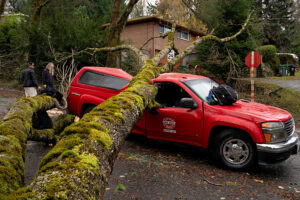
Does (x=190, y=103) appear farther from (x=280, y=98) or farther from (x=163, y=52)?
(x=280, y=98)

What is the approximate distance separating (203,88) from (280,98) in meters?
8.75

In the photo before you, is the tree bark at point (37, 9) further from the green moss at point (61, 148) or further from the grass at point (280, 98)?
the green moss at point (61, 148)

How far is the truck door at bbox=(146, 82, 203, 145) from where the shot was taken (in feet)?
17.5

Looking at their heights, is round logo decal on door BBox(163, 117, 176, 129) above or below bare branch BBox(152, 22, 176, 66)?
below

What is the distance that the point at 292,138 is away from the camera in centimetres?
496

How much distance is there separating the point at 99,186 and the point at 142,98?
9.19 feet

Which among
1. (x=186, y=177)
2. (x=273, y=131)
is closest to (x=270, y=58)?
(x=273, y=131)

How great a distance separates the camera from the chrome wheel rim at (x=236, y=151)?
478cm

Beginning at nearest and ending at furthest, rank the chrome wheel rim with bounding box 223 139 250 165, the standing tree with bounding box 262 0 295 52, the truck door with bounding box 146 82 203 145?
the chrome wheel rim with bounding box 223 139 250 165 < the truck door with bounding box 146 82 203 145 < the standing tree with bounding box 262 0 295 52

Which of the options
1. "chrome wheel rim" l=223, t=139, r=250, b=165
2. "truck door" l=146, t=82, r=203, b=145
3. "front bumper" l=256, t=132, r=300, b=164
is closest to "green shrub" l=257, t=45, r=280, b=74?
"truck door" l=146, t=82, r=203, b=145

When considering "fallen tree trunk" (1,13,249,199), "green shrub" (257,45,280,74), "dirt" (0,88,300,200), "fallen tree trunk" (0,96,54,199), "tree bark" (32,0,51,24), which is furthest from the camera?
"green shrub" (257,45,280,74)

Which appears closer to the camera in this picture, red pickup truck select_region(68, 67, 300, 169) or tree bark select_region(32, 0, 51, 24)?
red pickup truck select_region(68, 67, 300, 169)

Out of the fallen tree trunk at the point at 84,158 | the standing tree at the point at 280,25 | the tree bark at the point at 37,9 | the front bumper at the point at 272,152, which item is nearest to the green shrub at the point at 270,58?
the standing tree at the point at 280,25

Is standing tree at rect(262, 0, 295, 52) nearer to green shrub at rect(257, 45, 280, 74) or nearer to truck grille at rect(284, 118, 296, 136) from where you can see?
green shrub at rect(257, 45, 280, 74)
